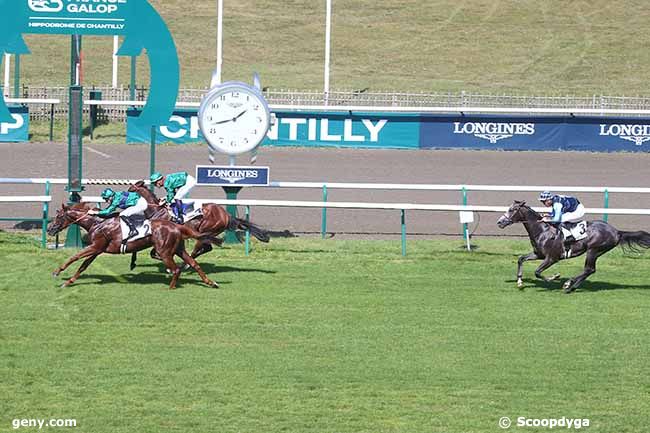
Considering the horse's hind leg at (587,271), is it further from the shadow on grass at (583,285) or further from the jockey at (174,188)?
the jockey at (174,188)

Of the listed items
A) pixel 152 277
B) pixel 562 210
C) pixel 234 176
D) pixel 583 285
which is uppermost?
pixel 234 176

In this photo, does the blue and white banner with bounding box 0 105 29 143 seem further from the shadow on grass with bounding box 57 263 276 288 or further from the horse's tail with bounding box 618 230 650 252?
the horse's tail with bounding box 618 230 650 252

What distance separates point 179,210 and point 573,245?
18.2 ft

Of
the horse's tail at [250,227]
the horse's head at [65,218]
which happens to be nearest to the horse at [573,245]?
the horse's tail at [250,227]

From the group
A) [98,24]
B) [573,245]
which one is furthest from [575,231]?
[98,24]

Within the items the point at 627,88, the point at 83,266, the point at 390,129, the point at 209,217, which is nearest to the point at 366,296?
the point at 209,217

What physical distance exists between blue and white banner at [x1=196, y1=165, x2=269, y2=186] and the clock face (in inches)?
12.0

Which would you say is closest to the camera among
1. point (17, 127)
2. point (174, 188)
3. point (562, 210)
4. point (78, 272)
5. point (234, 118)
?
point (78, 272)

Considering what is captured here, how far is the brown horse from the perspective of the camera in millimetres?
15289

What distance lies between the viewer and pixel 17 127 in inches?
1195

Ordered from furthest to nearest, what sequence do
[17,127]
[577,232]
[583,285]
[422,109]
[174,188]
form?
[422,109], [17,127], [174,188], [583,285], [577,232]

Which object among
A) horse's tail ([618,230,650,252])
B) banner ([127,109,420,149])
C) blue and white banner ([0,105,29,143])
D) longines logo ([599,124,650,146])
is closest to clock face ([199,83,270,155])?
horse's tail ([618,230,650,252])

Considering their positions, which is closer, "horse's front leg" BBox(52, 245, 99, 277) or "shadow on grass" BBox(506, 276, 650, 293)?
"horse's front leg" BBox(52, 245, 99, 277)

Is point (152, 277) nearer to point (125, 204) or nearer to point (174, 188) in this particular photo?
point (125, 204)
